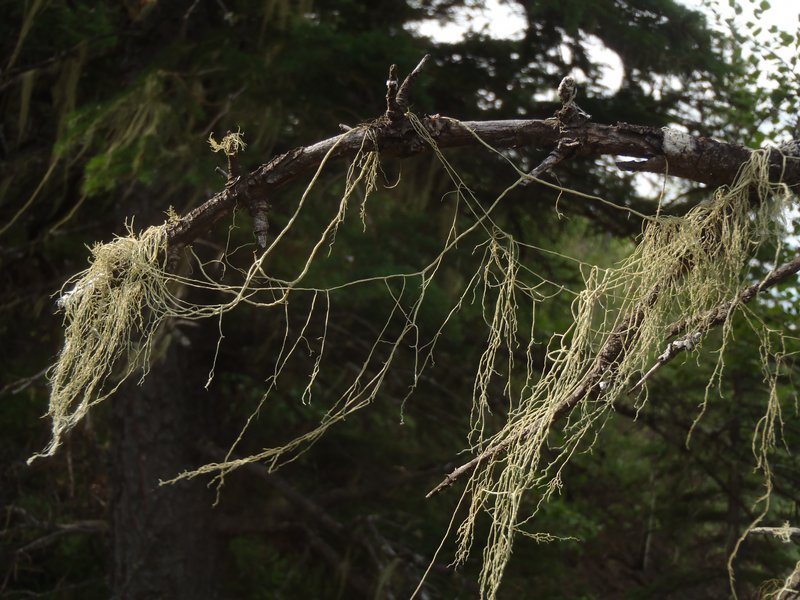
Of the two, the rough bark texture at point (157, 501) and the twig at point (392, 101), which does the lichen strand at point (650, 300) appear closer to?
the twig at point (392, 101)

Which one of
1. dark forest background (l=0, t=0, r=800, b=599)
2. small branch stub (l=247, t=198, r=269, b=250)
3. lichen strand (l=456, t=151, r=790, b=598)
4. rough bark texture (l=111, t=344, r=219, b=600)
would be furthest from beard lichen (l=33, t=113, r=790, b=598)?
rough bark texture (l=111, t=344, r=219, b=600)

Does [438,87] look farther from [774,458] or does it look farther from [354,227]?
[774,458]

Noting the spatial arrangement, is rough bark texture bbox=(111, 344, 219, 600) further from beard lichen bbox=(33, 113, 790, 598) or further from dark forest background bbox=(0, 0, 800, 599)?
beard lichen bbox=(33, 113, 790, 598)

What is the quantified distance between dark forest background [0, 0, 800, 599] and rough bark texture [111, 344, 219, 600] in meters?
0.01

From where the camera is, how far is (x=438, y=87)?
470 centimetres

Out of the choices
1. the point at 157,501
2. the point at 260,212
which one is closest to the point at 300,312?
the point at 157,501

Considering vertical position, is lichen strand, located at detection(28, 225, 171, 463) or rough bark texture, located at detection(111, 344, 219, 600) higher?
lichen strand, located at detection(28, 225, 171, 463)

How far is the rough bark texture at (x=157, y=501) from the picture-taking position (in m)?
5.42

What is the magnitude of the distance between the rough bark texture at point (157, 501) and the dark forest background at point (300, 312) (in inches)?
0.6

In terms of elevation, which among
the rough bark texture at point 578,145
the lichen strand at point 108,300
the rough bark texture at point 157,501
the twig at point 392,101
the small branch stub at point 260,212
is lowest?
the rough bark texture at point 157,501

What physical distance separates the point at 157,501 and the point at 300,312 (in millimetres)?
1431

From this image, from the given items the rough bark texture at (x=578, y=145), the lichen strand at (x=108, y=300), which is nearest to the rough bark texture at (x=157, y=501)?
the lichen strand at (x=108, y=300)

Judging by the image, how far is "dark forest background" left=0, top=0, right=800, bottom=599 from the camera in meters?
4.45

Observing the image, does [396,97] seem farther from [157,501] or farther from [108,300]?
[157,501]
